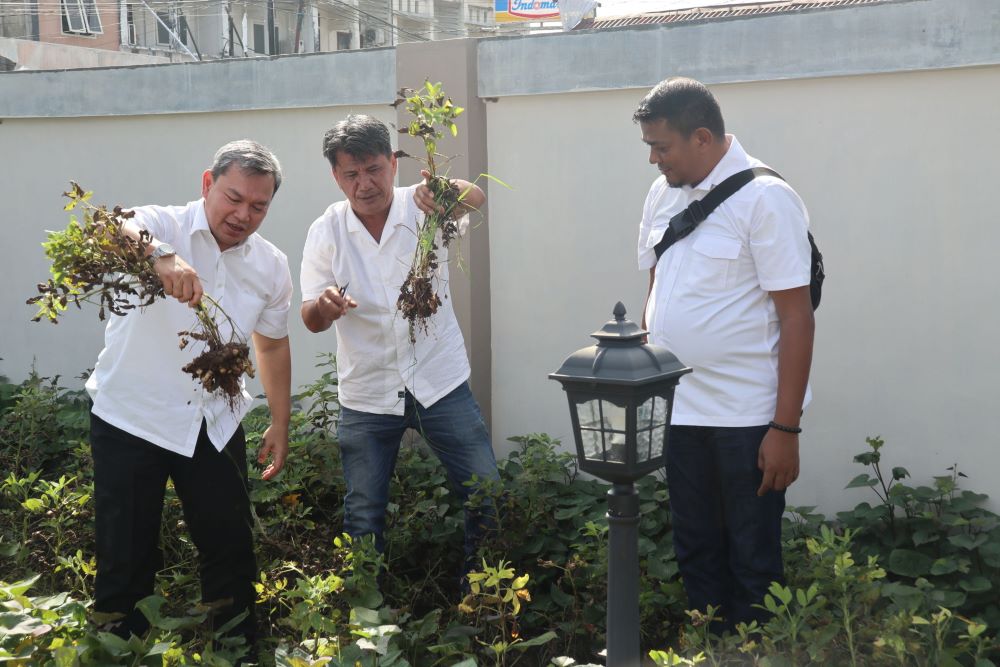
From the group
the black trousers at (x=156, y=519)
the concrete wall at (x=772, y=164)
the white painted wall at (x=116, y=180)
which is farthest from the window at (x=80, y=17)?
the black trousers at (x=156, y=519)

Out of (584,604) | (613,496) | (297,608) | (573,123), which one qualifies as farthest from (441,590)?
(573,123)

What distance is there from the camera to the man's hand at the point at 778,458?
301cm

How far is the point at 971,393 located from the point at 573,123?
7.02 feet

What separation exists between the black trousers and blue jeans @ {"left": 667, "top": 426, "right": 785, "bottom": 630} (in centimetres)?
146

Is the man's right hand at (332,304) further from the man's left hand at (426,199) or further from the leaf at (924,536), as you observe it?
the leaf at (924,536)

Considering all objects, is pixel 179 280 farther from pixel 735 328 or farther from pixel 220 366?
pixel 735 328

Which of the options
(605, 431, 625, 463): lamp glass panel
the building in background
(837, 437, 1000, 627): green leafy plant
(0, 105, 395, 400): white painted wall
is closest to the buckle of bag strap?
(605, 431, 625, 463): lamp glass panel

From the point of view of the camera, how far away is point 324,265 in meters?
3.70

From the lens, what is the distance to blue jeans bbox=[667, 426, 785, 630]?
3125 mm

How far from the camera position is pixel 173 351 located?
331 centimetres

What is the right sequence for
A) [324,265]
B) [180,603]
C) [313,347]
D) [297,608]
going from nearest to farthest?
[297,608]
[324,265]
[180,603]
[313,347]

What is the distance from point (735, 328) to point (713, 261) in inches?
8.5

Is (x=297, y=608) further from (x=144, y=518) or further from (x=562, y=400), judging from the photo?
(x=562, y=400)

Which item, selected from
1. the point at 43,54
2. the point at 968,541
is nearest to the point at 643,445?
the point at 968,541
